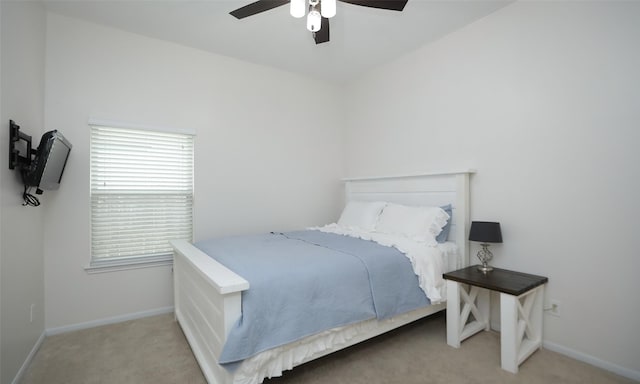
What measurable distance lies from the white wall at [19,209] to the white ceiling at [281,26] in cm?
57

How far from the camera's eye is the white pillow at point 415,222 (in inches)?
99.5

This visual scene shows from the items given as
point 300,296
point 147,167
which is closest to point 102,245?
point 147,167

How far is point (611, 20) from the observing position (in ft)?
6.36

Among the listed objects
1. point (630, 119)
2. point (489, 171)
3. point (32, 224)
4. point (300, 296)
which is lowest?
point (300, 296)

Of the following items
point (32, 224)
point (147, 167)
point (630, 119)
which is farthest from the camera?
point (147, 167)

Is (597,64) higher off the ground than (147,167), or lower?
higher

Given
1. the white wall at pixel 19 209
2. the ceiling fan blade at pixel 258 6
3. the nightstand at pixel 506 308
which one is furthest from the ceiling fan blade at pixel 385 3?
the white wall at pixel 19 209

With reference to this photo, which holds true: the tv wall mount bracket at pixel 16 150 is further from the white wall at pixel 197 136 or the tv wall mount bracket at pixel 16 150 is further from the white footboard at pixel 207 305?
the white footboard at pixel 207 305

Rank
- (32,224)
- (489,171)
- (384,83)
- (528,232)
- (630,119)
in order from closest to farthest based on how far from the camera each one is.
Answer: (630,119) < (32,224) < (528,232) < (489,171) < (384,83)

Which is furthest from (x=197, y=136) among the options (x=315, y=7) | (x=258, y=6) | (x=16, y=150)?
(x=315, y=7)

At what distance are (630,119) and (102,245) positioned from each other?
13.6 feet

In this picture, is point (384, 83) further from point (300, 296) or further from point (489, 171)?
point (300, 296)

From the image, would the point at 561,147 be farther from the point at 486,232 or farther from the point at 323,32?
the point at 323,32

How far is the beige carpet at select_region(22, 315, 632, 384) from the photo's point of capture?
1849 mm
